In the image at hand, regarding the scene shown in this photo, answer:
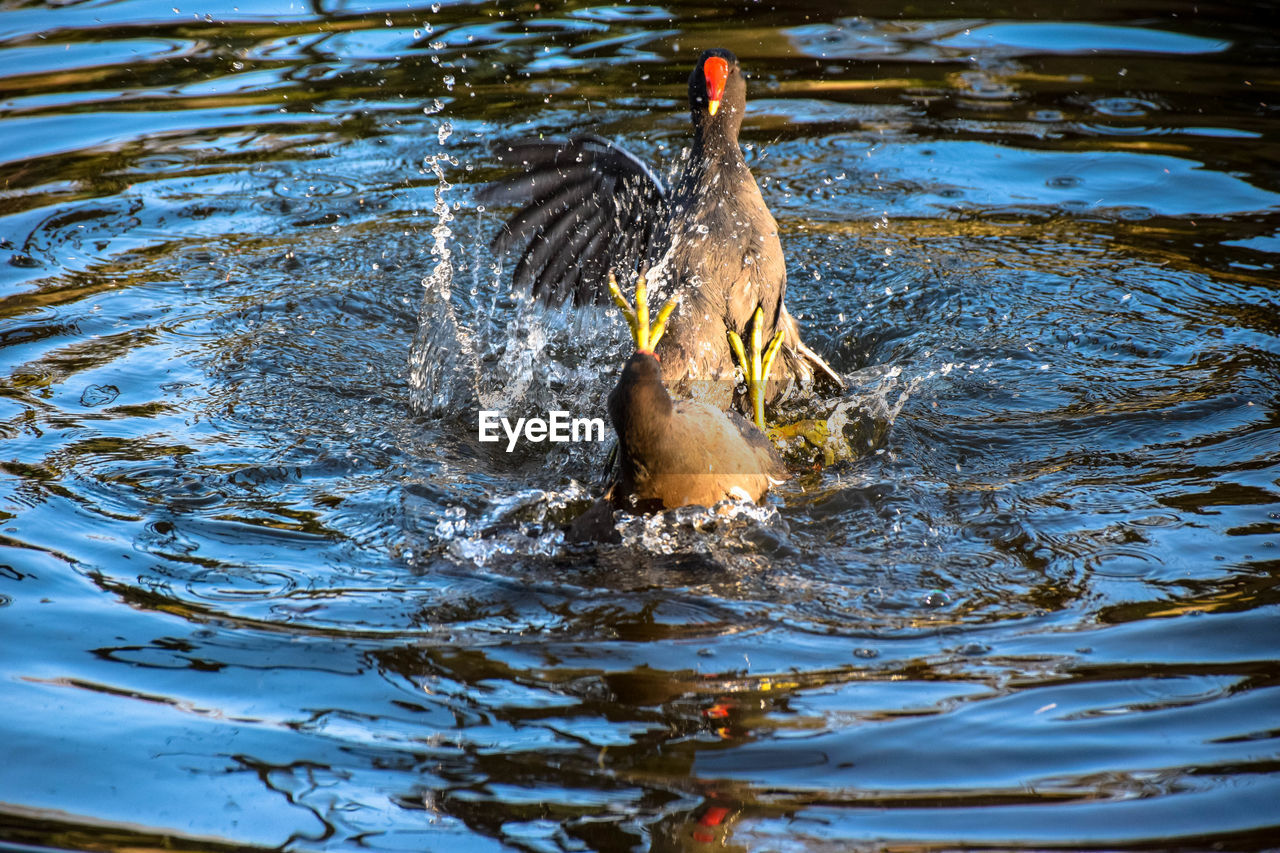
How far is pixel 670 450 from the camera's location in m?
2.82

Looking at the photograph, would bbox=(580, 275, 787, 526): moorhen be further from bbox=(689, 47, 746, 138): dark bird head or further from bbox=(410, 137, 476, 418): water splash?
bbox=(689, 47, 746, 138): dark bird head

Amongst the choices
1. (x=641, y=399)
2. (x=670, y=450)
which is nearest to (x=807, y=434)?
(x=670, y=450)

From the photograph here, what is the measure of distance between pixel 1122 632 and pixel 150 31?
6820mm

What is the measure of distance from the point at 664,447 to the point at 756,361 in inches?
38.8

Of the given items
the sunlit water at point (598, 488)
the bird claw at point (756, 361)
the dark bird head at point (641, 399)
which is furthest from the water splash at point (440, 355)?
the dark bird head at point (641, 399)

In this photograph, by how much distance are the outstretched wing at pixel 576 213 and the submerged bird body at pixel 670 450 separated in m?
1.36

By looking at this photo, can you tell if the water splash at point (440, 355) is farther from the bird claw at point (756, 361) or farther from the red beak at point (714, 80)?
the red beak at point (714, 80)

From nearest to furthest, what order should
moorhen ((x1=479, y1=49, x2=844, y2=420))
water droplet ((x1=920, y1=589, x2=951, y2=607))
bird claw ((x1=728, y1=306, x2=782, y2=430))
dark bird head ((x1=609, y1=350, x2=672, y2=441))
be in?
water droplet ((x1=920, y1=589, x2=951, y2=607))
dark bird head ((x1=609, y1=350, x2=672, y2=441))
bird claw ((x1=728, y1=306, x2=782, y2=430))
moorhen ((x1=479, y1=49, x2=844, y2=420))

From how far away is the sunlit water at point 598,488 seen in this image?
2.07m

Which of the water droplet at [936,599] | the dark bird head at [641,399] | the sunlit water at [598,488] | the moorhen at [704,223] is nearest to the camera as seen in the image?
the sunlit water at [598,488]

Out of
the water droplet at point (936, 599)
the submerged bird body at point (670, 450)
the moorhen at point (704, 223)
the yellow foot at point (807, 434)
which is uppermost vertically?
the moorhen at point (704, 223)

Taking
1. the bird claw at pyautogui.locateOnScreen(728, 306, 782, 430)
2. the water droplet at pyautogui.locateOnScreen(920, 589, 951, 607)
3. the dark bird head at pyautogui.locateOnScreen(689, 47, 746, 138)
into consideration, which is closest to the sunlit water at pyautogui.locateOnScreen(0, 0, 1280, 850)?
the water droplet at pyautogui.locateOnScreen(920, 589, 951, 607)

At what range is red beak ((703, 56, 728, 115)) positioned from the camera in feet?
12.7

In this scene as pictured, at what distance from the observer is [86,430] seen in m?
3.57
